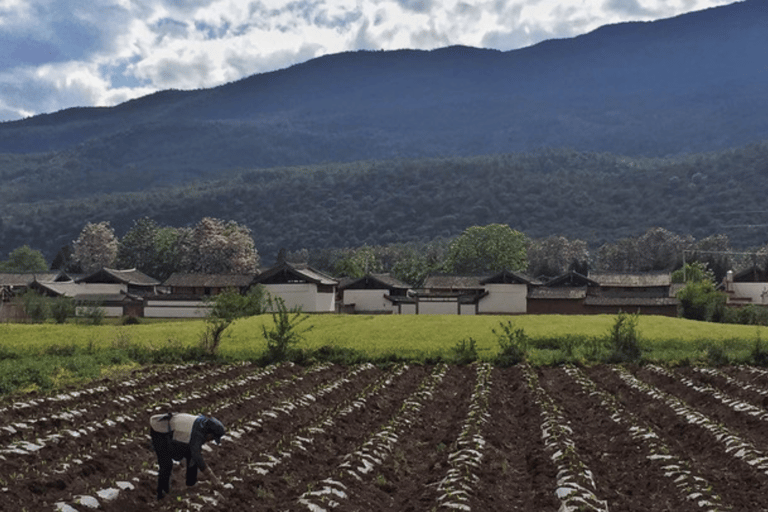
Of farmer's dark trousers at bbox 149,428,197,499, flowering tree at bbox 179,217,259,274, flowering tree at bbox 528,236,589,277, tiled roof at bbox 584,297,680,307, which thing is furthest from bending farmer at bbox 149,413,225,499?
flowering tree at bbox 528,236,589,277

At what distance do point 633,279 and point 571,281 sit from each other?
25.9 ft

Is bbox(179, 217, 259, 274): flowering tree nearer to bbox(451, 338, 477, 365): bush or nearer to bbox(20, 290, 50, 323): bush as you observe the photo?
bbox(20, 290, 50, 323): bush

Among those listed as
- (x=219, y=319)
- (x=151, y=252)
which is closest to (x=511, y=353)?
(x=219, y=319)

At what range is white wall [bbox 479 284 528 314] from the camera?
80750mm

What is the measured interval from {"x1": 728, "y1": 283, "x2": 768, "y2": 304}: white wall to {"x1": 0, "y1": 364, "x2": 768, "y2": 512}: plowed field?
70.8m

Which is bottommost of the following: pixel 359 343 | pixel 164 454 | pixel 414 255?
pixel 359 343

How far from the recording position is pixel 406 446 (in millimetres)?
18391

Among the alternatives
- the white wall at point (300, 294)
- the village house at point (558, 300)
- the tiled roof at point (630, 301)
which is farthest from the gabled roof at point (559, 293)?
the white wall at point (300, 294)

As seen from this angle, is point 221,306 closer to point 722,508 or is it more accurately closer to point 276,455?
point 276,455

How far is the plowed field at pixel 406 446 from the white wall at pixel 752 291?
232ft

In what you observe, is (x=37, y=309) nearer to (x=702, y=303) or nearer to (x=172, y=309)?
(x=172, y=309)

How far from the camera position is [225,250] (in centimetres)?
12175

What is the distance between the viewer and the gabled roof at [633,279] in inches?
3538

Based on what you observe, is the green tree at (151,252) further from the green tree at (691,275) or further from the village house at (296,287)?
the green tree at (691,275)
